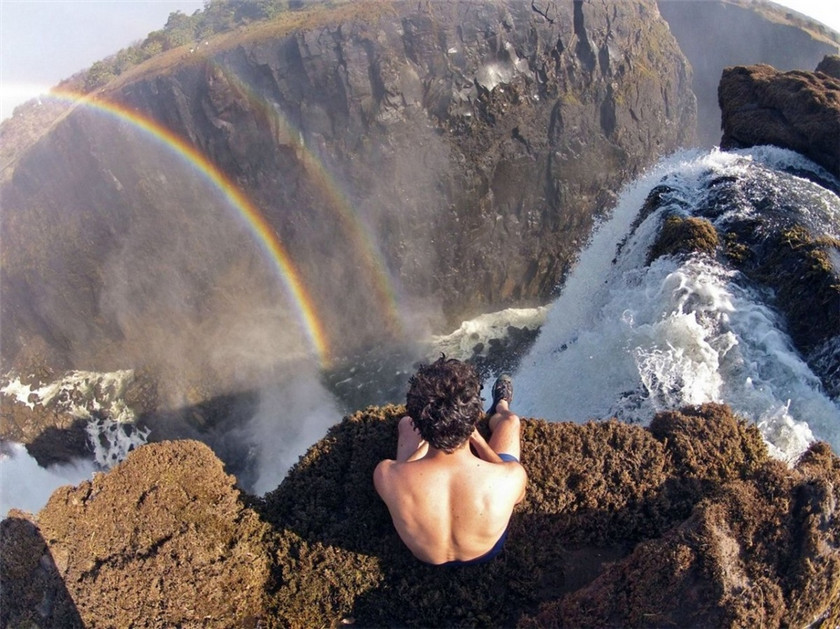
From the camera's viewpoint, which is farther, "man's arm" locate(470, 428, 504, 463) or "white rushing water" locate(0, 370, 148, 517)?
"white rushing water" locate(0, 370, 148, 517)

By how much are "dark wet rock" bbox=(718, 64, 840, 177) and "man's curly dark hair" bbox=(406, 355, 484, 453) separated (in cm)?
972

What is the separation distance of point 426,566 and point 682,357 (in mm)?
4029

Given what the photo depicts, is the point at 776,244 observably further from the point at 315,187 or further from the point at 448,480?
the point at 315,187

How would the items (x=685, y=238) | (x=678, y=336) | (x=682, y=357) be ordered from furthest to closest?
(x=685, y=238) < (x=678, y=336) < (x=682, y=357)

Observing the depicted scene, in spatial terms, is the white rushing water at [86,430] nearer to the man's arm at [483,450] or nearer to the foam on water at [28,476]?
the foam on water at [28,476]

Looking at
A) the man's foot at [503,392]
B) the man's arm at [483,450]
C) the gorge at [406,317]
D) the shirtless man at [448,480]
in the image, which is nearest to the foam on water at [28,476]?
the gorge at [406,317]

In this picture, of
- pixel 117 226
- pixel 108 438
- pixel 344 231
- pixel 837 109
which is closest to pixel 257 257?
pixel 344 231

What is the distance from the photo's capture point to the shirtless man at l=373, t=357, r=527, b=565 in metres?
3.36

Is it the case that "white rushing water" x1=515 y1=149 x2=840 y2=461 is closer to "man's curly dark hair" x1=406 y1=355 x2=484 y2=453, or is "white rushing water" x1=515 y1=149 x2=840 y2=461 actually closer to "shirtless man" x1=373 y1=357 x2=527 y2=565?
"shirtless man" x1=373 y1=357 x2=527 y2=565

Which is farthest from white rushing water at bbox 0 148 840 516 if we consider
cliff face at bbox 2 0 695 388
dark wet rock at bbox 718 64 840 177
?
cliff face at bbox 2 0 695 388

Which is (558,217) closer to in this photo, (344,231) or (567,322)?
(344,231)

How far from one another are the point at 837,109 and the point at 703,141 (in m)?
27.8

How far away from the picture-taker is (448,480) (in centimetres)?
346

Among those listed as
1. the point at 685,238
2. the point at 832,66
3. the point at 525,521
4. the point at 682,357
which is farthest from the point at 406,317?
the point at 525,521
